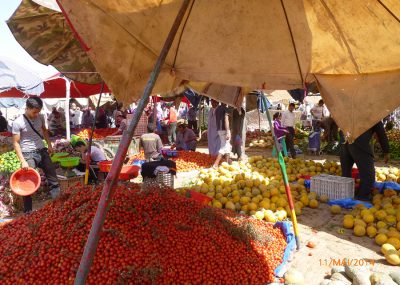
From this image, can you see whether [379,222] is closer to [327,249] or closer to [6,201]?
[327,249]

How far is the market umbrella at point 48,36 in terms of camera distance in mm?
4016

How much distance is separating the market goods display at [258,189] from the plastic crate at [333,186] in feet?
0.56

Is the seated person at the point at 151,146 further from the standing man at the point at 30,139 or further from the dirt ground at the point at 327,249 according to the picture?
the dirt ground at the point at 327,249

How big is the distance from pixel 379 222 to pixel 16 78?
9862 mm

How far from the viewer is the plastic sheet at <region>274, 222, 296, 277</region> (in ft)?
12.1

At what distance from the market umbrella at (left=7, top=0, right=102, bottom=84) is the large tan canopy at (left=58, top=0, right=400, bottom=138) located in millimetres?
2061

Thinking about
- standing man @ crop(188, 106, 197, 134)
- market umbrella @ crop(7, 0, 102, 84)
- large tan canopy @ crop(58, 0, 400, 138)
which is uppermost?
market umbrella @ crop(7, 0, 102, 84)

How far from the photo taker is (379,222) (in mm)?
4859

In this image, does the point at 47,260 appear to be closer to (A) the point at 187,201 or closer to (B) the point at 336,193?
(A) the point at 187,201

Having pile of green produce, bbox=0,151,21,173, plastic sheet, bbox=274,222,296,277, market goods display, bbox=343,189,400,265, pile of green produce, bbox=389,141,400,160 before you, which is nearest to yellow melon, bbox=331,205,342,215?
market goods display, bbox=343,189,400,265

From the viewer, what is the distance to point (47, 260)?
9.62 ft

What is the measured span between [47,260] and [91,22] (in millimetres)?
2085

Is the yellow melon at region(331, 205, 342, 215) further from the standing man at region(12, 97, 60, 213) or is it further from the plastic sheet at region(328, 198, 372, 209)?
the standing man at region(12, 97, 60, 213)

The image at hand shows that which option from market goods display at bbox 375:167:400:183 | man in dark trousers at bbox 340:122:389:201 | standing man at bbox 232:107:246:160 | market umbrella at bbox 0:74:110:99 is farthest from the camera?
market umbrella at bbox 0:74:110:99
